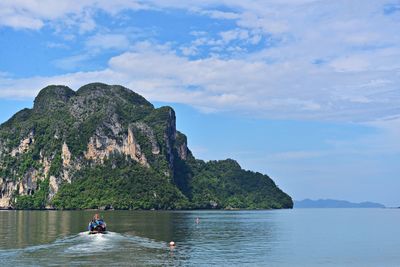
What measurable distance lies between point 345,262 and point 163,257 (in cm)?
1632

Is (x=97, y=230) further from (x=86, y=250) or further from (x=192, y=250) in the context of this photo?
(x=192, y=250)

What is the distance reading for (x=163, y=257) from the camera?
48969 millimetres

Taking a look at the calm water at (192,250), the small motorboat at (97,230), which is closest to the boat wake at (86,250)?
the calm water at (192,250)

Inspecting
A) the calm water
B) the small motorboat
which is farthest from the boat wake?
the small motorboat

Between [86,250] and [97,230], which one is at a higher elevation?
[97,230]

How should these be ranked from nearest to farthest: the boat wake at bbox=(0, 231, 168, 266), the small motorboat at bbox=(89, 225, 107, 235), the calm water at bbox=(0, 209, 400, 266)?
the boat wake at bbox=(0, 231, 168, 266)
the calm water at bbox=(0, 209, 400, 266)
the small motorboat at bbox=(89, 225, 107, 235)

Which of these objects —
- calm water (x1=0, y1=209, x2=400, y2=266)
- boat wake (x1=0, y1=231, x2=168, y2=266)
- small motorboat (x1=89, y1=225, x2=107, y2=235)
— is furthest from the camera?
small motorboat (x1=89, y1=225, x2=107, y2=235)

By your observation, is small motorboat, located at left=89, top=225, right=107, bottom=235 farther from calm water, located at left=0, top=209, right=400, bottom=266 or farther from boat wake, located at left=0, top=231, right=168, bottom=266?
boat wake, located at left=0, top=231, right=168, bottom=266

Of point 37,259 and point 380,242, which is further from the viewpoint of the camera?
point 380,242

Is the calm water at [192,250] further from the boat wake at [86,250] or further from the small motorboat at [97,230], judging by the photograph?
the small motorboat at [97,230]

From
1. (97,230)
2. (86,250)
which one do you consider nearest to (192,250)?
(86,250)

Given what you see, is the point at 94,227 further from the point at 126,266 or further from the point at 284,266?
the point at 284,266

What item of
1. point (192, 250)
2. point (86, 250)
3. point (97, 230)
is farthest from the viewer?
point (97, 230)

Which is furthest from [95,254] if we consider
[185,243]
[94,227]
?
[94,227]
